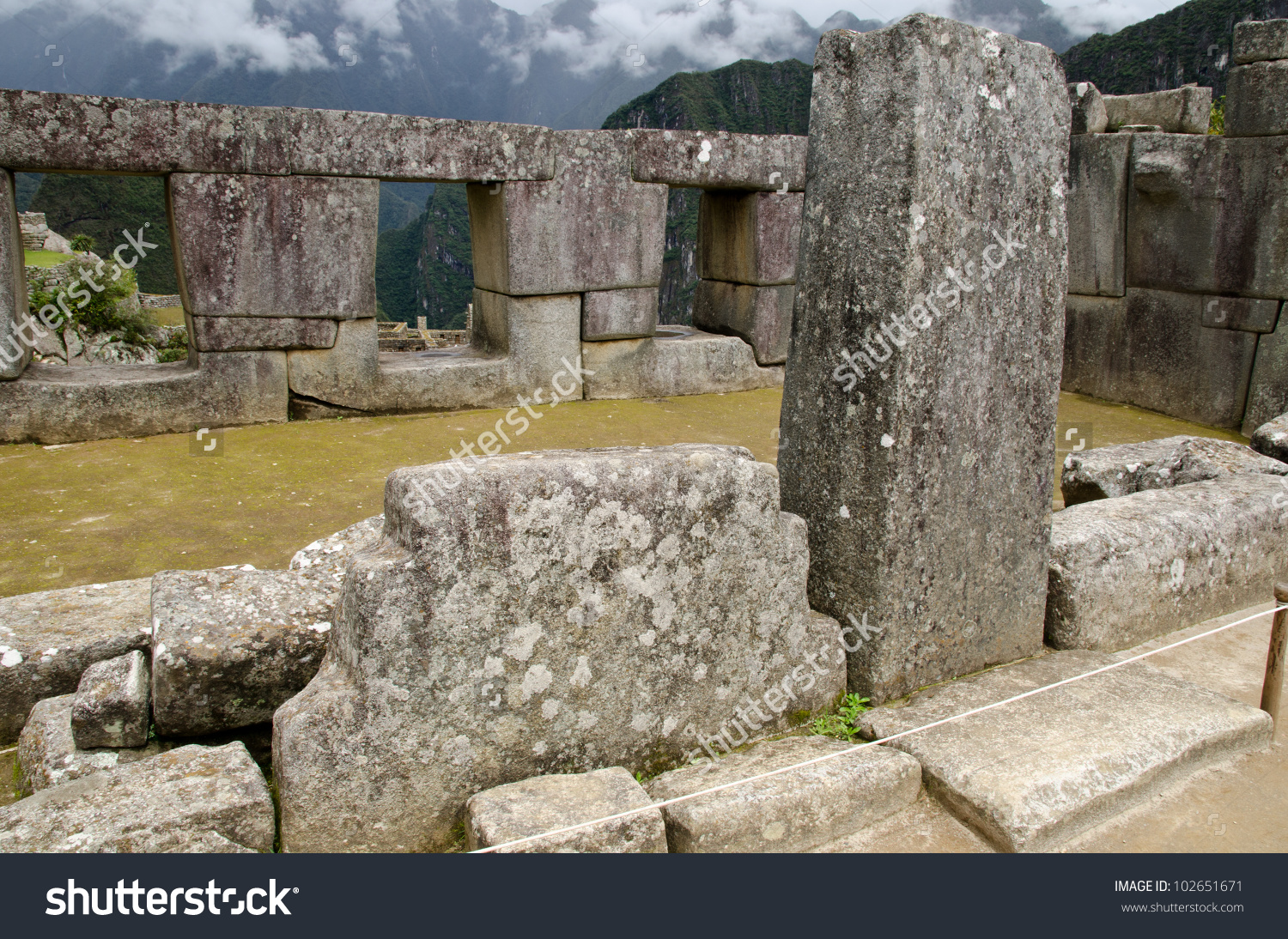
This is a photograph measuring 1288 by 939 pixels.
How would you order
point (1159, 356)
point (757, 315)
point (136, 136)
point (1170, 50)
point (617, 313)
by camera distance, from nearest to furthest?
point (136, 136)
point (617, 313)
point (1159, 356)
point (757, 315)
point (1170, 50)

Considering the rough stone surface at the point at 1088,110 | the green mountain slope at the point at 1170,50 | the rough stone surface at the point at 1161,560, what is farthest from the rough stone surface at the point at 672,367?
the green mountain slope at the point at 1170,50

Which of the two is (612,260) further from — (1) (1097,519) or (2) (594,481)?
(2) (594,481)

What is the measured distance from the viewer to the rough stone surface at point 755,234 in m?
7.11

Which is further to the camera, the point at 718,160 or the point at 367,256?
the point at 718,160

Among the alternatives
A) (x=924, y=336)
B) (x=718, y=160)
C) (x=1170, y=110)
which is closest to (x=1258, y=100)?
(x=1170, y=110)

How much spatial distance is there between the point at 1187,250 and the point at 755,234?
11.0ft

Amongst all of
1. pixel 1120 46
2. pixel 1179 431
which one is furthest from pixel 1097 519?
pixel 1120 46

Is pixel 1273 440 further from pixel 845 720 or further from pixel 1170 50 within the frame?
pixel 1170 50

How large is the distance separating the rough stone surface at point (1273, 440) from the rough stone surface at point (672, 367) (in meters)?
3.65

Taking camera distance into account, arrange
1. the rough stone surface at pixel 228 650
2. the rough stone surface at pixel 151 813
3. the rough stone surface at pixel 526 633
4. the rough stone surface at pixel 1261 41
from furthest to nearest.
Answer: the rough stone surface at pixel 1261 41
the rough stone surface at pixel 228 650
the rough stone surface at pixel 526 633
the rough stone surface at pixel 151 813

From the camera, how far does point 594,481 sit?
199cm

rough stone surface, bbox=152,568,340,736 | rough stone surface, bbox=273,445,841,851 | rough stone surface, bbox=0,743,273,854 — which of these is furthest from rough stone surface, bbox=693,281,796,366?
rough stone surface, bbox=0,743,273,854

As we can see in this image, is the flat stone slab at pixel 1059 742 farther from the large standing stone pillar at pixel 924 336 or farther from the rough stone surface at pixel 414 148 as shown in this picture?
the rough stone surface at pixel 414 148

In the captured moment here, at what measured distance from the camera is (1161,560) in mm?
3178
